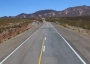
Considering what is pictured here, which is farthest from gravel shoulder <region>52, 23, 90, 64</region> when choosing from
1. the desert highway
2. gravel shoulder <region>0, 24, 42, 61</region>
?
gravel shoulder <region>0, 24, 42, 61</region>

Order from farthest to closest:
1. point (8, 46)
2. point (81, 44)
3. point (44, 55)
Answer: point (81, 44) → point (8, 46) → point (44, 55)

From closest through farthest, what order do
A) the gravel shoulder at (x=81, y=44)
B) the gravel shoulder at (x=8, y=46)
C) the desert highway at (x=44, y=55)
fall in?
the desert highway at (x=44, y=55) < the gravel shoulder at (x=81, y=44) < the gravel shoulder at (x=8, y=46)

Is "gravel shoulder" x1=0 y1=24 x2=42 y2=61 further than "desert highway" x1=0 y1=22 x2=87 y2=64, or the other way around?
"gravel shoulder" x1=0 y1=24 x2=42 y2=61

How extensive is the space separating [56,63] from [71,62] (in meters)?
0.92

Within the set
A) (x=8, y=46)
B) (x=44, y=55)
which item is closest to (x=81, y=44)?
(x=8, y=46)

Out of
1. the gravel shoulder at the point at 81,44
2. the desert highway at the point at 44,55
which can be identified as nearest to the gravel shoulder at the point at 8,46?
the desert highway at the point at 44,55

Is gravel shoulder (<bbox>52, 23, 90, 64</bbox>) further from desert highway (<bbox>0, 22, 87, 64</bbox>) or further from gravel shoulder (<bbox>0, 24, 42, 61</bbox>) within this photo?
gravel shoulder (<bbox>0, 24, 42, 61</bbox>)

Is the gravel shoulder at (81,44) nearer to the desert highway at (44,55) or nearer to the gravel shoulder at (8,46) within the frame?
the desert highway at (44,55)

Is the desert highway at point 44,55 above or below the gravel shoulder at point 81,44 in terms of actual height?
above

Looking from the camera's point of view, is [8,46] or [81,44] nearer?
[8,46]

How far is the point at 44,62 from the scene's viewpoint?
11820 millimetres

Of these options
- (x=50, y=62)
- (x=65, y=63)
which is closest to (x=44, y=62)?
(x=50, y=62)

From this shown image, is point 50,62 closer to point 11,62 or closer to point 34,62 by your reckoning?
point 34,62

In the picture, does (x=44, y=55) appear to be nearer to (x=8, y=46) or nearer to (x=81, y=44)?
(x=8, y=46)
